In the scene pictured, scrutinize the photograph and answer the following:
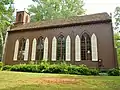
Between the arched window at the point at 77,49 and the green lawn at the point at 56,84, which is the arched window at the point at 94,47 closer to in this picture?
the arched window at the point at 77,49

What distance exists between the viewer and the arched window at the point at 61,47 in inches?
653

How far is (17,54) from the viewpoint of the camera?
1878 centimetres

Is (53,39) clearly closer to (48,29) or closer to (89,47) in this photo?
(48,29)

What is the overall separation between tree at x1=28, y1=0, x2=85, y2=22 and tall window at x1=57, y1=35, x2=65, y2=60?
15.6 metres

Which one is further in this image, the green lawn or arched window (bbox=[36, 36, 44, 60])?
arched window (bbox=[36, 36, 44, 60])

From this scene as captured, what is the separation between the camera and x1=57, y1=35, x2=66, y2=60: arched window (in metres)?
16.6

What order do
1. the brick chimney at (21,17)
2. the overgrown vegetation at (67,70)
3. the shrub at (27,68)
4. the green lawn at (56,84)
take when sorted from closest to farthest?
the green lawn at (56,84) → the overgrown vegetation at (67,70) → the shrub at (27,68) → the brick chimney at (21,17)

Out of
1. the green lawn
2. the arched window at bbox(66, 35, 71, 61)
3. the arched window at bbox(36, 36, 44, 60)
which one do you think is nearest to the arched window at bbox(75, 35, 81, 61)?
the arched window at bbox(66, 35, 71, 61)

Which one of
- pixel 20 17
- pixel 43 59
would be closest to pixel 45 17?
pixel 20 17

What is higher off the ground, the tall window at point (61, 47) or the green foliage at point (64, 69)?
the tall window at point (61, 47)

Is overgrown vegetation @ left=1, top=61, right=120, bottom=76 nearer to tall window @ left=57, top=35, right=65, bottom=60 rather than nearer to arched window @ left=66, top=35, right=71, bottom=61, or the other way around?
arched window @ left=66, top=35, right=71, bottom=61

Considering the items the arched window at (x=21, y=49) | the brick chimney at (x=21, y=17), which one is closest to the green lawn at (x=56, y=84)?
the arched window at (x=21, y=49)

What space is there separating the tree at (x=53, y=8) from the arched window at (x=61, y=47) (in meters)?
15.6

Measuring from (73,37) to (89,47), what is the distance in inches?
86.9
